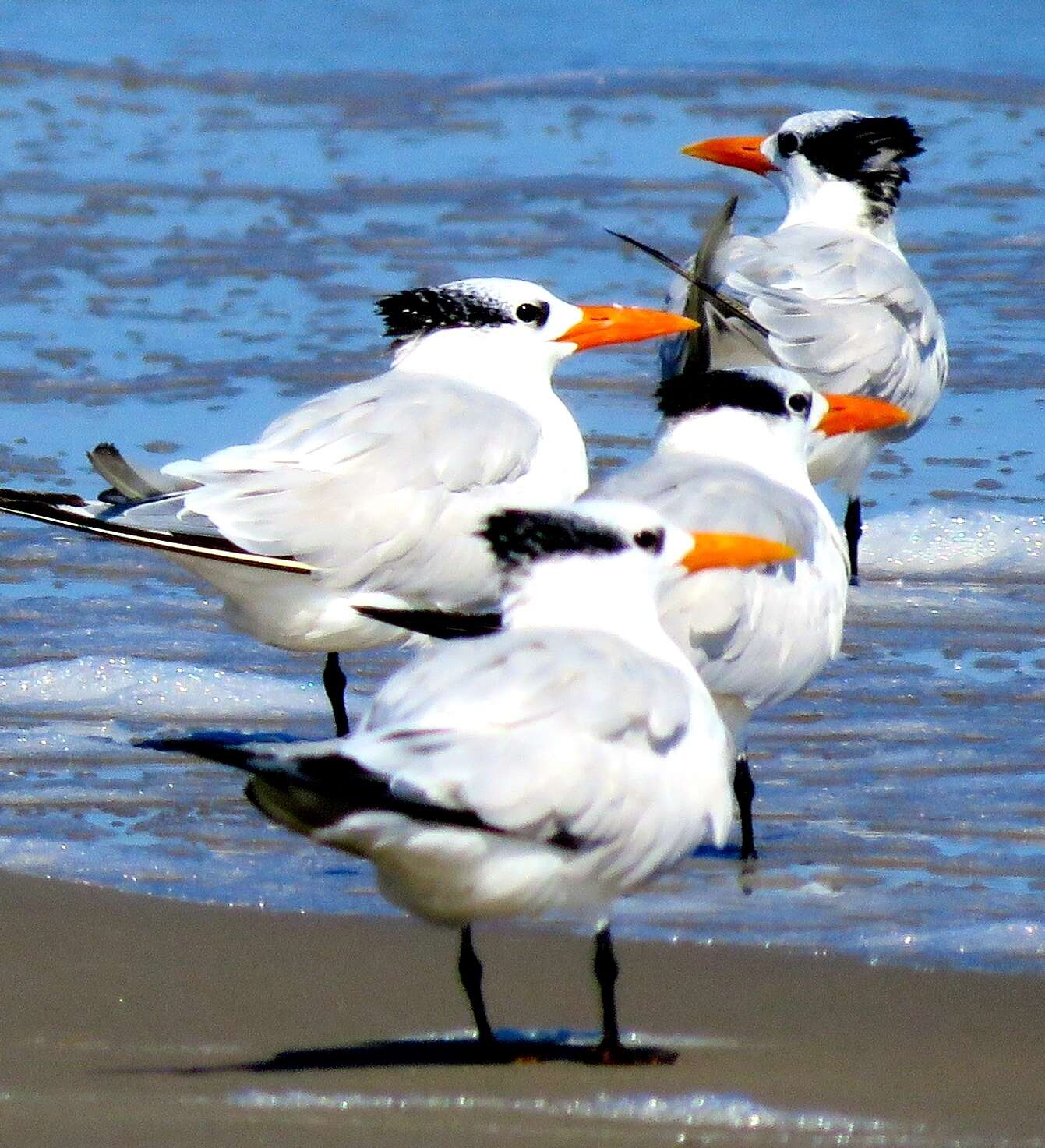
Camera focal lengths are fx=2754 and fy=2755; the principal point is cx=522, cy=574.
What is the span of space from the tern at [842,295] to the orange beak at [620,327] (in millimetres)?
559

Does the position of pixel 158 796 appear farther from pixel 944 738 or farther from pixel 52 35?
pixel 52 35

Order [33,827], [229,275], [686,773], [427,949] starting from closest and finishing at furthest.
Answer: [686,773] < [427,949] < [33,827] < [229,275]

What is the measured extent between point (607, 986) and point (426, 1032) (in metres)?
0.31

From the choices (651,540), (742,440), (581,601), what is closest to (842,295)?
(742,440)

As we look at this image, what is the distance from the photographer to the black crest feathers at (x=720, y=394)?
5742 mm

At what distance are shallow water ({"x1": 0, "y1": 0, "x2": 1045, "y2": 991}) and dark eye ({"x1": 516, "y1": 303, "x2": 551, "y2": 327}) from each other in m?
0.96

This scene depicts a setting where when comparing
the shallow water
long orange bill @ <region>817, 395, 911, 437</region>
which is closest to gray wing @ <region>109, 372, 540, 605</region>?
the shallow water

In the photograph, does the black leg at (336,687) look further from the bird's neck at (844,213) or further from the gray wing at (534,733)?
the bird's neck at (844,213)

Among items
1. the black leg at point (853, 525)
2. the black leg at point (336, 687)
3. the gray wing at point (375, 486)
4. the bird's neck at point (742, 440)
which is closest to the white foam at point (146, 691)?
the black leg at point (336, 687)

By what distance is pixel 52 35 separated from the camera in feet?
55.0

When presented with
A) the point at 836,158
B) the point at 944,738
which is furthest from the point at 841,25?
the point at 944,738

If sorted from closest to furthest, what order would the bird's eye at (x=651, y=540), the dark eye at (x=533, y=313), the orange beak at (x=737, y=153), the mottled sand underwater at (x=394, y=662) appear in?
the mottled sand underwater at (x=394, y=662) < the bird's eye at (x=651, y=540) < the dark eye at (x=533, y=313) < the orange beak at (x=737, y=153)

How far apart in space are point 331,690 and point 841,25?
12098 millimetres

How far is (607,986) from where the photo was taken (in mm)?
4160
